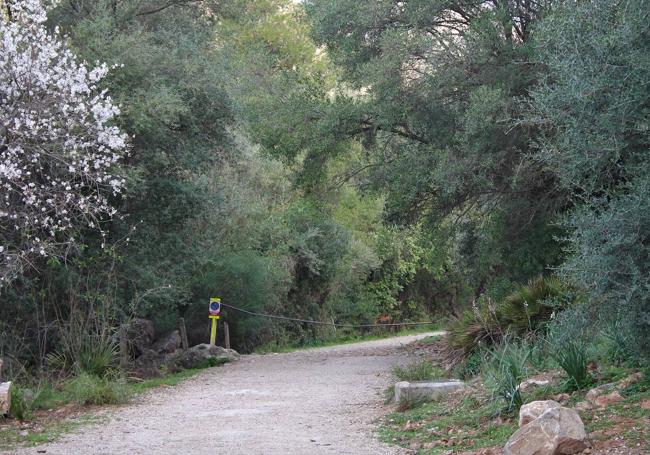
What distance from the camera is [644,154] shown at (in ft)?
21.5

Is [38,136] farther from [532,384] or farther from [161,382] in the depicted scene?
[532,384]

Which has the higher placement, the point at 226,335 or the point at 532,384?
the point at 532,384

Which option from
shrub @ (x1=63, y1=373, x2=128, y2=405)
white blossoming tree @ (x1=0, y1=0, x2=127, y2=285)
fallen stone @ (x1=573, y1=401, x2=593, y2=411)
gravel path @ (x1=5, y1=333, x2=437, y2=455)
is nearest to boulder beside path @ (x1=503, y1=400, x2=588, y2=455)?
fallen stone @ (x1=573, y1=401, x2=593, y2=411)

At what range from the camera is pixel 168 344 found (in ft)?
63.8

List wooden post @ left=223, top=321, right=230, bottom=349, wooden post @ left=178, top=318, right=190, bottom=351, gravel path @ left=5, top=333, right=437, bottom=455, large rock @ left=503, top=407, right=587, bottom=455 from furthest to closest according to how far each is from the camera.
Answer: wooden post @ left=223, top=321, right=230, bottom=349 < wooden post @ left=178, top=318, right=190, bottom=351 < gravel path @ left=5, top=333, right=437, bottom=455 < large rock @ left=503, top=407, right=587, bottom=455

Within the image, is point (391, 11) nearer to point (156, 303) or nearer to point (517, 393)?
point (156, 303)

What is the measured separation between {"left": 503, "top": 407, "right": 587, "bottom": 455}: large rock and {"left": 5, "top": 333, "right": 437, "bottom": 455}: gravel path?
1.31 metres

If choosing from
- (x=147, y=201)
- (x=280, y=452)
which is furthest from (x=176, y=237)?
(x=280, y=452)

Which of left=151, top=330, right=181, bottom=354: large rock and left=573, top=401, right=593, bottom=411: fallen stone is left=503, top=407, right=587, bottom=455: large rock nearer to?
left=573, top=401, right=593, bottom=411: fallen stone

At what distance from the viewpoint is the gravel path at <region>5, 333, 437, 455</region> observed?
7.52 meters

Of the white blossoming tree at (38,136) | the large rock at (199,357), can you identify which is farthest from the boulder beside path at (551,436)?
the large rock at (199,357)

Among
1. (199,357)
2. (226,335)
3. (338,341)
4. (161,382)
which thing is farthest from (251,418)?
(338,341)

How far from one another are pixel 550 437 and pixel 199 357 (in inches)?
475

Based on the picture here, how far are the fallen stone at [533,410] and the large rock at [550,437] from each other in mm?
246
